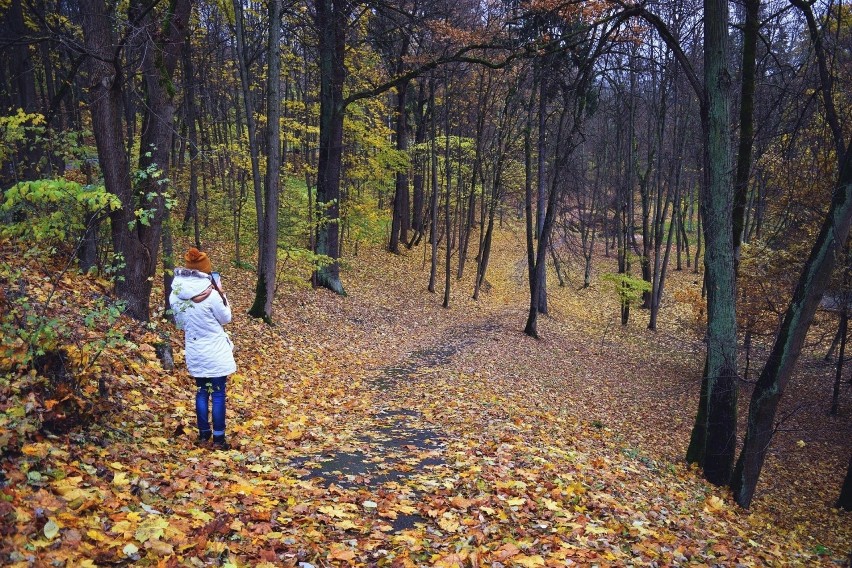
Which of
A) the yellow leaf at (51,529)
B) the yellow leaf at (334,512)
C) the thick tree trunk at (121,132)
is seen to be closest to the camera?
the yellow leaf at (51,529)

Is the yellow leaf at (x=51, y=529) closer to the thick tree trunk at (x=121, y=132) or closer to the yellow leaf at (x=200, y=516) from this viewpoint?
the yellow leaf at (x=200, y=516)

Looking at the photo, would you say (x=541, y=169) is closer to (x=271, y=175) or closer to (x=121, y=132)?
(x=271, y=175)

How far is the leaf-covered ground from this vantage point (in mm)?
3514

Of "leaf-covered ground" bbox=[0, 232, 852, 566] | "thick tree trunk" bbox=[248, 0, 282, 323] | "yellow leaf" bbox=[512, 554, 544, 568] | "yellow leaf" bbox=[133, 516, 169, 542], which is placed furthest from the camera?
"thick tree trunk" bbox=[248, 0, 282, 323]

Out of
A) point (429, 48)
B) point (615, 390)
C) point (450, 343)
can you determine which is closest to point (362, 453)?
point (450, 343)

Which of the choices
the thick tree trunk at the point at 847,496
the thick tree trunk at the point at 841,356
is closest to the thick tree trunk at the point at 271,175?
the thick tree trunk at the point at 841,356

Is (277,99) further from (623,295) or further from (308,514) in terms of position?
(623,295)

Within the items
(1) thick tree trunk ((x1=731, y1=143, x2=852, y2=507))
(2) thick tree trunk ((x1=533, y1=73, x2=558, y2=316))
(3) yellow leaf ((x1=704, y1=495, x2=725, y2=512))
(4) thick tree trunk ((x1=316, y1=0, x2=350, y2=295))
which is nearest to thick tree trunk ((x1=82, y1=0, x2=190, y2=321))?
(4) thick tree trunk ((x1=316, y1=0, x2=350, y2=295))

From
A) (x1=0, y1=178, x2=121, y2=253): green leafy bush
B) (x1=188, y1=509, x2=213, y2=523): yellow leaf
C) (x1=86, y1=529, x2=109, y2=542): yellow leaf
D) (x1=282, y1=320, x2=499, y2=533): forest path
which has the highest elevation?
(x1=0, y1=178, x2=121, y2=253): green leafy bush

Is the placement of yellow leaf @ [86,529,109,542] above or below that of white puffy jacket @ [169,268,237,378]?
below

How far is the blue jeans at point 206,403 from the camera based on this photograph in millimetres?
5434

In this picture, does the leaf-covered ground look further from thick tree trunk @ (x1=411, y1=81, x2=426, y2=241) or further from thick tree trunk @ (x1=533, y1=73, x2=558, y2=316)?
thick tree trunk @ (x1=411, y1=81, x2=426, y2=241)

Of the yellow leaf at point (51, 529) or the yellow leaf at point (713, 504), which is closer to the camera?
the yellow leaf at point (51, 529)

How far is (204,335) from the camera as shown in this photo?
216 inches
